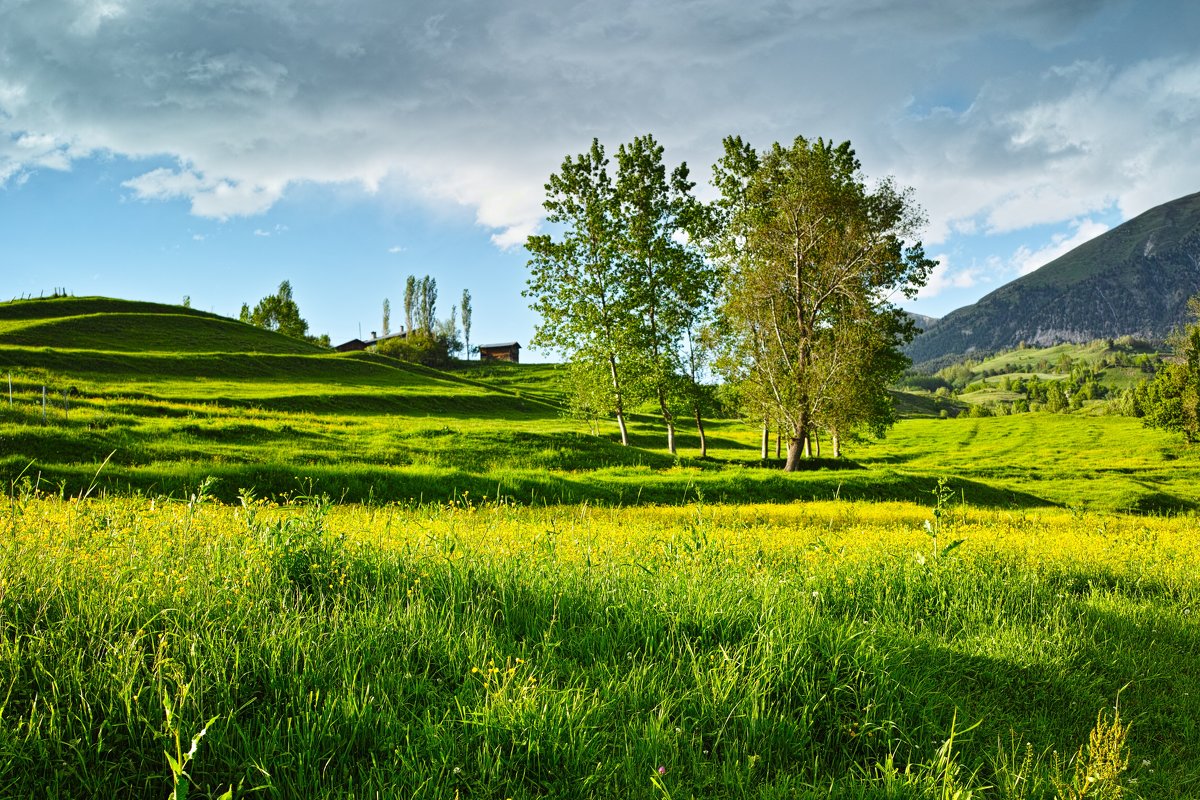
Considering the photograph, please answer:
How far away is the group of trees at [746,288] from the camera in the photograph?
Answer: 101 ft

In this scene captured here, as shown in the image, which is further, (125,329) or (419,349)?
(419,349)

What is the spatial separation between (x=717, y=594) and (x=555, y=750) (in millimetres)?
2347

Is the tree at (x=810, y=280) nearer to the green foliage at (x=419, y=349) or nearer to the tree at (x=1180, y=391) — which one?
the tree at (x=1180, y=391)

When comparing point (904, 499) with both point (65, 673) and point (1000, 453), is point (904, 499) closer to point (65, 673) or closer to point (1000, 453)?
point (65, 673)

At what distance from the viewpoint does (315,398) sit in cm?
4788

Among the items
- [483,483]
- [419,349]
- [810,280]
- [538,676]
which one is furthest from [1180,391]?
[419,349]

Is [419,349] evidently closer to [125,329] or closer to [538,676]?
[125,329]

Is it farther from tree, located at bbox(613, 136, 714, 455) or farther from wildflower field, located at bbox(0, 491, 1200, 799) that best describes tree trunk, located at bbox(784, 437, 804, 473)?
wildflower field, located at bbox(0, 491, 1200, 799)

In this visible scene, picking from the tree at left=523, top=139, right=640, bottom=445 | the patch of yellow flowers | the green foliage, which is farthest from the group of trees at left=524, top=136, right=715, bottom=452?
the green foliage

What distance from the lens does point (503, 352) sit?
164 meters

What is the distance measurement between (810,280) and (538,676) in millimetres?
31346

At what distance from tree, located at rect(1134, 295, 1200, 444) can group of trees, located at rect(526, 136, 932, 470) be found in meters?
57.2

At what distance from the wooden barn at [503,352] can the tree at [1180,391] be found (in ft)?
412

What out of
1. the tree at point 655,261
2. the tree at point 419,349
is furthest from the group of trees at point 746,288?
the tree at point 419,349
